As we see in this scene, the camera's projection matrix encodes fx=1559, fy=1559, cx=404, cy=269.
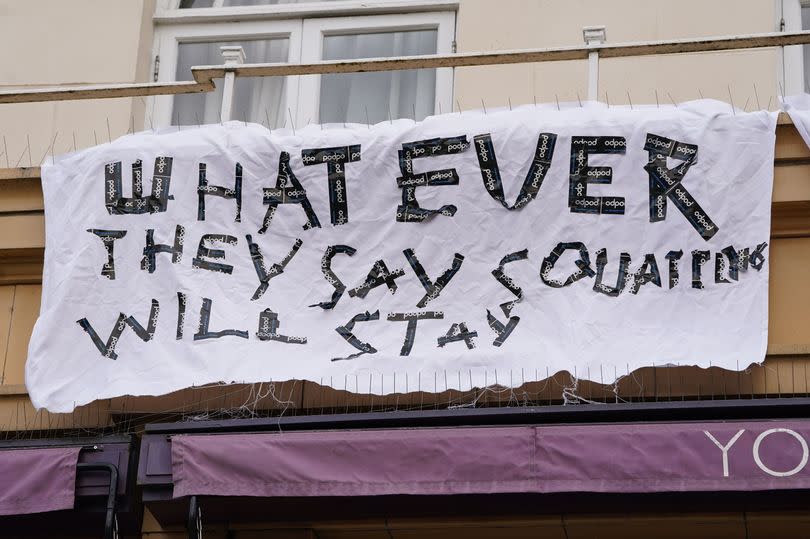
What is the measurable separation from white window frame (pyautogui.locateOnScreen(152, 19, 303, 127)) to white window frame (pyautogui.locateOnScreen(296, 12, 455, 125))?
89 millimetres

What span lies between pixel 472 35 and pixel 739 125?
8.30 ft

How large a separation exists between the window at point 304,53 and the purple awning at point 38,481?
3.20 metres

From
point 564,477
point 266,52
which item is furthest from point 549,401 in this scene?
point 266,52

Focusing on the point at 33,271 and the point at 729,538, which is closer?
the point at 729,538

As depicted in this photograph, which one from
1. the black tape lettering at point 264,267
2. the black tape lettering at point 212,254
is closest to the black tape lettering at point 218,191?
the black tape lettering at point 212,254

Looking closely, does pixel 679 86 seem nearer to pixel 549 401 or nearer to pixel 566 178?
pixel 566 178

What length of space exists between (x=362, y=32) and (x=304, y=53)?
434 millimetres

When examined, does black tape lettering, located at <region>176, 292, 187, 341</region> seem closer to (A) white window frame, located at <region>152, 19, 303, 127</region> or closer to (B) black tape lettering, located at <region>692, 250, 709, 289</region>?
(A) white window frame, located at <region>152, 19, 303, 127</region>

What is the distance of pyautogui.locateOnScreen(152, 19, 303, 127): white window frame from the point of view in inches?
432

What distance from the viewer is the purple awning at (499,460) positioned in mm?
7543

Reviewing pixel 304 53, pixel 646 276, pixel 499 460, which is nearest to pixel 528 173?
pixel 646 276

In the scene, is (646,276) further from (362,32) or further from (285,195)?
(362,32)

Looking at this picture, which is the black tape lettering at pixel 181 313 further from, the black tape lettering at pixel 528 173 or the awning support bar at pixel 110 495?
the black tape lettering at pixel 528 173

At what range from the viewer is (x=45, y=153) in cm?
1031
